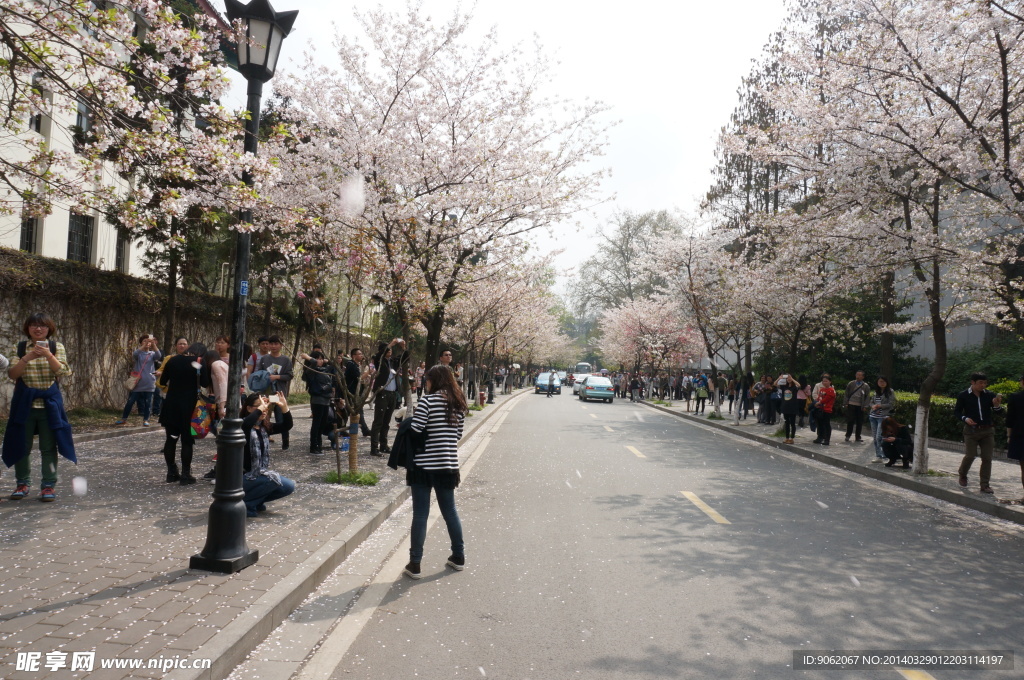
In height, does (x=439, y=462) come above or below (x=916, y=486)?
above

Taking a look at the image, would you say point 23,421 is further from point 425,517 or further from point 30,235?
point 30,235

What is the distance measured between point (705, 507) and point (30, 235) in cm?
2023

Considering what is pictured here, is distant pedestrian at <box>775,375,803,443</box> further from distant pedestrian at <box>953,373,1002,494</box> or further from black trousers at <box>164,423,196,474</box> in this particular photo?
black trousers at <box>164,423,196,474</box>

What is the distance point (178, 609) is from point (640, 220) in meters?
58.6

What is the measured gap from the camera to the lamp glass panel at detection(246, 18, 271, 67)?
5836 mm

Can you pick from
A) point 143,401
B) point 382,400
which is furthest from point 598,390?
point 382,400

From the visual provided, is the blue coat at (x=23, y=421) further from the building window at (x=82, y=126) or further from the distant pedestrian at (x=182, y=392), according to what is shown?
the building window at (x=82, y=126)

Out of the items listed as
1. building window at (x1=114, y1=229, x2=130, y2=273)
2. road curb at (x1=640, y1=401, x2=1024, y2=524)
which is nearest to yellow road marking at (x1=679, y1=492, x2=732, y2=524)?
road curb at (x1=640, y1=401, x2=1024, y2=524)

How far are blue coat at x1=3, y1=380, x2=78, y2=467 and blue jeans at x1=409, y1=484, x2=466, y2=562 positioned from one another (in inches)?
155

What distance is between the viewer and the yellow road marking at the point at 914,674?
12.6 feet

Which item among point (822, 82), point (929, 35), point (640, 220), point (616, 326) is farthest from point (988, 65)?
point (640, 220)

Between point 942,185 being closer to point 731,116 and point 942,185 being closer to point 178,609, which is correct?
point 178,609

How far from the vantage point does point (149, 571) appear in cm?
500

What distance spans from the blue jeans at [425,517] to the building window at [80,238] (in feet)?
63.9
